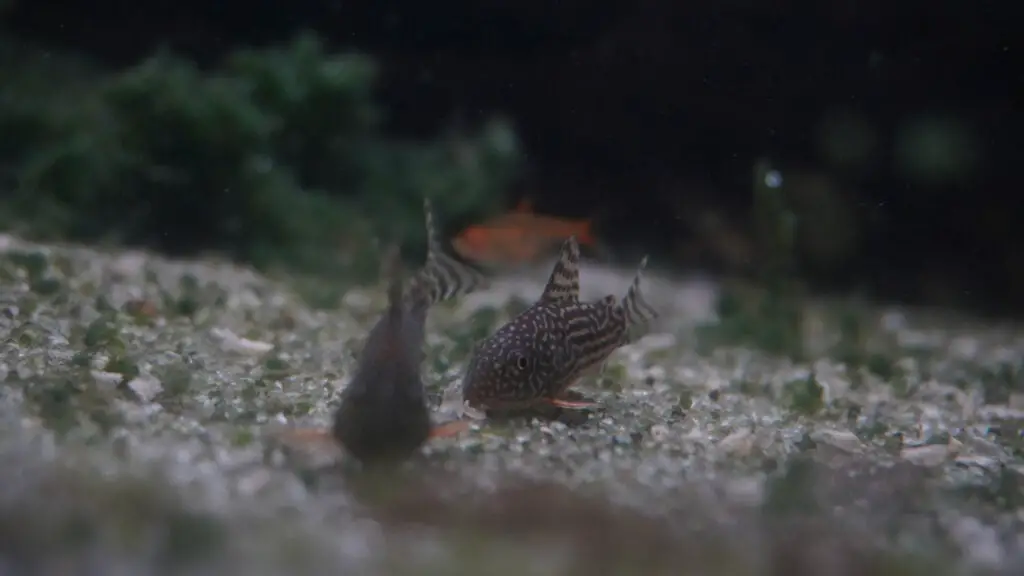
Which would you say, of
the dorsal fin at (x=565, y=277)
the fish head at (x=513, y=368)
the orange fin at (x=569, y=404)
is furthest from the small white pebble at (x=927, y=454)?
the dorsal fin at (x=565, y=277)

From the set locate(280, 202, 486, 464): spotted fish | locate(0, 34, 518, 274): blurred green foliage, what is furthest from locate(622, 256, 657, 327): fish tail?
locate(0, 34, 518, 274): blurred green foliage

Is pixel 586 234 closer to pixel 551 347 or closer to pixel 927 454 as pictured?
pixel 551 347

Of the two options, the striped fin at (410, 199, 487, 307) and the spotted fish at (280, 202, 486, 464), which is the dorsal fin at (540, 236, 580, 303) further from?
the spotted fish at (280, 202, 486, 464)

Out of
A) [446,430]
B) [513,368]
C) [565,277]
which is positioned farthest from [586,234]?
[446,430]

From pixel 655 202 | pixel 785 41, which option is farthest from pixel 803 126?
pixel 655 202

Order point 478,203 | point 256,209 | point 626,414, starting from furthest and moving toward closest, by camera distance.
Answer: point 478,203, point 256,209, point 626,414

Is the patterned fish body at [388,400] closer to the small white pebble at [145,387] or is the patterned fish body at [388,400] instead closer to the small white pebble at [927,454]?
the small white pebble at [145,387]

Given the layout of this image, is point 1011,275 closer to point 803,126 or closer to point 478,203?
point 803,126
